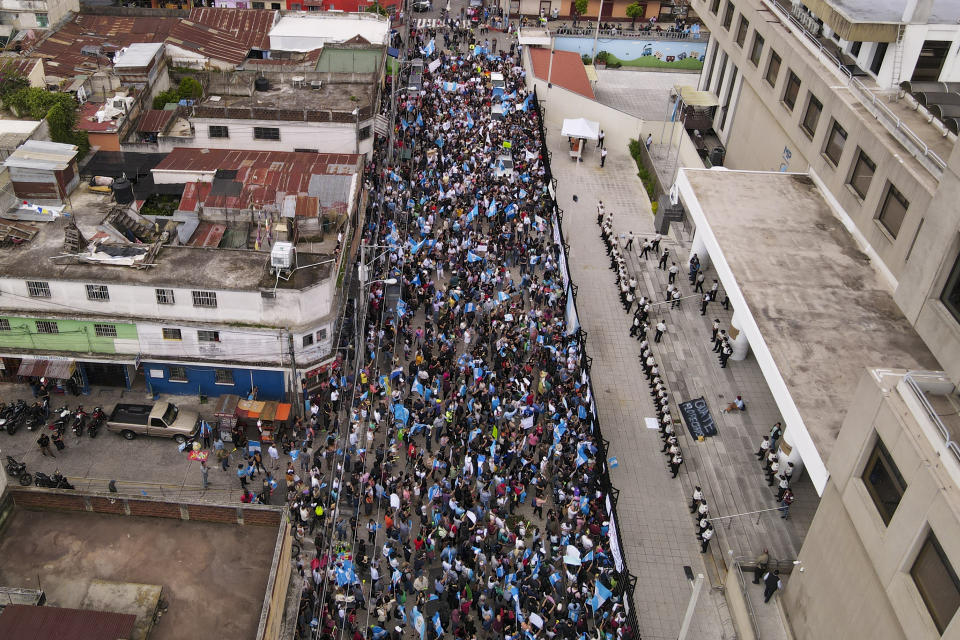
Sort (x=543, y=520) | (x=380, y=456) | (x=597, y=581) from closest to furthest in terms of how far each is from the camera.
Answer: (x=597, y=581)
(x=543, y=520)
(x=380, y=456)

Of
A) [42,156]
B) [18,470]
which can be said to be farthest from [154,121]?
[18,470]

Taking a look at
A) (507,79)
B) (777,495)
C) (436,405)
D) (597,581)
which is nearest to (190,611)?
(597,581)

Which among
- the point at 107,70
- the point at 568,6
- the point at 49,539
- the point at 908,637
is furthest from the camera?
the point at 568,6

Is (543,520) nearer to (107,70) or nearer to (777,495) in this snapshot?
(777,495)

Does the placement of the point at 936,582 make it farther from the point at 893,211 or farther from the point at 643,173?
the point at 643,173

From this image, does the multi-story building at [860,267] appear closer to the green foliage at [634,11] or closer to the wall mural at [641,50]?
the wall mural at [641,50]

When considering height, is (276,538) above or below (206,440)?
above

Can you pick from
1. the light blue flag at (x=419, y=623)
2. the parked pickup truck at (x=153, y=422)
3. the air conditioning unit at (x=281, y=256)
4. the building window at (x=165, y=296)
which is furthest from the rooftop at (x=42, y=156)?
the light blue flag at (x=419, y=623)
